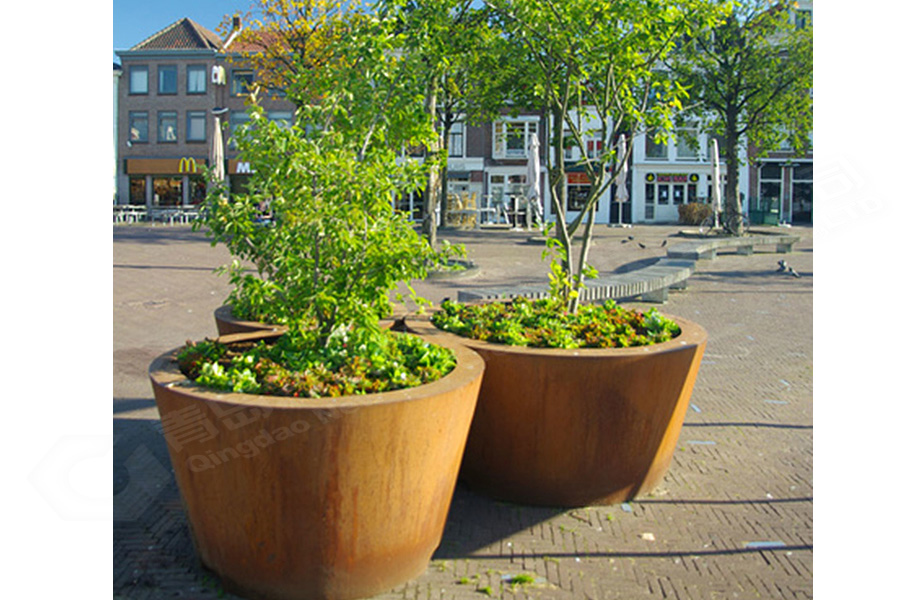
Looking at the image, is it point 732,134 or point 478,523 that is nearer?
point 478,523

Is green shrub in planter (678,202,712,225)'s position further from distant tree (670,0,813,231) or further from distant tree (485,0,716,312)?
distant tree (485,0,716,312)

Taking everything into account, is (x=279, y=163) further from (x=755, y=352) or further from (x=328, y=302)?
(x=755, y=352)

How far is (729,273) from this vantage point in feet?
52.5

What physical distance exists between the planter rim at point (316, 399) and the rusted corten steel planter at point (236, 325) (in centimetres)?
107

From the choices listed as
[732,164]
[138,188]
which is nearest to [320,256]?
[732,164]

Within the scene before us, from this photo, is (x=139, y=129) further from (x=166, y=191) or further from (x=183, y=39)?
(x=183, y=39)

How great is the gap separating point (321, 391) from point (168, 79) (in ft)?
144

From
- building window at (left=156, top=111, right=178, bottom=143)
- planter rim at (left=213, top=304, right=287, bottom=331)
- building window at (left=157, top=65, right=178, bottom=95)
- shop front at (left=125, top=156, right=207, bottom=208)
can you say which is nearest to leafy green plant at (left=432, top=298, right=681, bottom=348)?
planter rim at (left=213, top=304, right=287, bottom=331)

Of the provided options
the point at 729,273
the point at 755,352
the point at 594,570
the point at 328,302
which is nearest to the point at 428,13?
the point at 328,302

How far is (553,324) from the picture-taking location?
4621mm

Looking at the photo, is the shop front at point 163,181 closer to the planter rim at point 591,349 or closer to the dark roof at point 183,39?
the dark roof at point 183,39

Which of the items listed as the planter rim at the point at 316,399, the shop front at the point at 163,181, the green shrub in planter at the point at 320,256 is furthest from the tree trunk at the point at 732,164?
the shop front at the point at 163,181

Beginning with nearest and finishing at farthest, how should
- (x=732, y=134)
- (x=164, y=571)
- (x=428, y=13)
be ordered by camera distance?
(x=164, y=571)
(x=428, y=13)
(x=732, y=134)

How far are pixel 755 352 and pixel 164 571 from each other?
6780 mm
